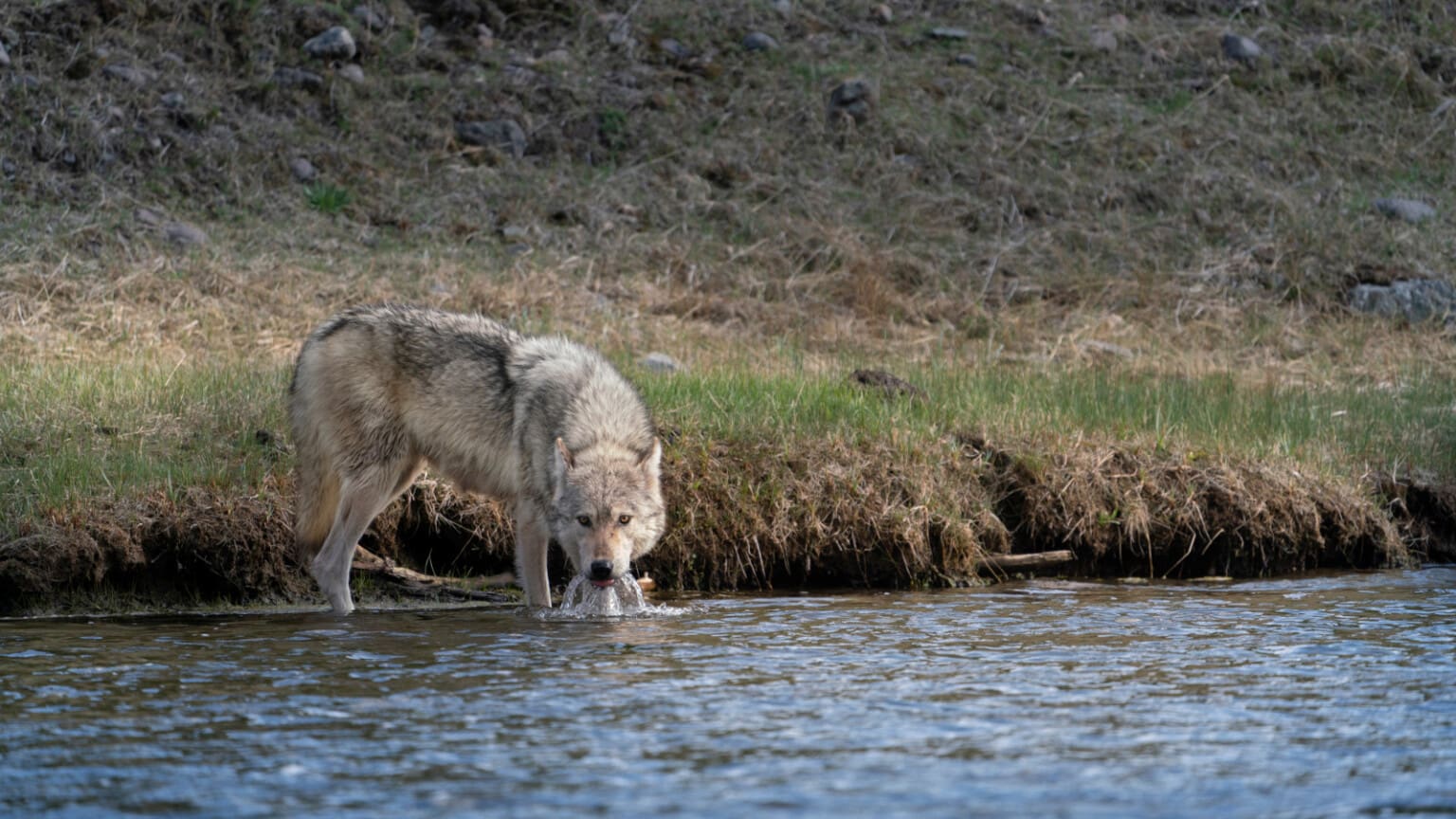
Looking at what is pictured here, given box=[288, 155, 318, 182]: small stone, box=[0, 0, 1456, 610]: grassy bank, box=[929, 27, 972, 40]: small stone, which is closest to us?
box=[0, 0, 1456, 610]: grassy bank

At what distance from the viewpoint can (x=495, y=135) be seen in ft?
51.9

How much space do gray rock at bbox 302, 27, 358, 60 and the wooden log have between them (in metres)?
10.5

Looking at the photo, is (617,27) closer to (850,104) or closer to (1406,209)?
(850,104)

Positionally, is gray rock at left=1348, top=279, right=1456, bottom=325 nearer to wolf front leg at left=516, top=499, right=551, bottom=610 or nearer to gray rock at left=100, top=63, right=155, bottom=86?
wolf front leg at left=516, top=499, right=551, bottom=610

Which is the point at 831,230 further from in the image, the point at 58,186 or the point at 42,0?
the point at 42,0

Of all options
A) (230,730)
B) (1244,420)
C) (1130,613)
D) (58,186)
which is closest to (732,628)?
(1130,613)

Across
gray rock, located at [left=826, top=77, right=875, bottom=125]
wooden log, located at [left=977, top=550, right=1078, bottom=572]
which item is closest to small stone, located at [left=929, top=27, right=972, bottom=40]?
gray rock, located at [left=826, top=77, right=875, bottom=125]

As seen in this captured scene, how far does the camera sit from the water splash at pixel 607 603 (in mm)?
6953

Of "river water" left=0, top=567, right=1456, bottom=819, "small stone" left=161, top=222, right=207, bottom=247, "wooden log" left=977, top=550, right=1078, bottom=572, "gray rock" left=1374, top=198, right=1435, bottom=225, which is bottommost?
"river water" left=0, top=567, right=1456, bottom=819

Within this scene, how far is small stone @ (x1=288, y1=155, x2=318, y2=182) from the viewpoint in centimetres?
1459

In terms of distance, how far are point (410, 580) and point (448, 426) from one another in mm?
837

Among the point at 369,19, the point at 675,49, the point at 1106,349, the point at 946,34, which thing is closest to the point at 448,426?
the point at 1106,349

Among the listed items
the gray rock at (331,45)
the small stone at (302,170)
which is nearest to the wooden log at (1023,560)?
the small stone at (302,170)

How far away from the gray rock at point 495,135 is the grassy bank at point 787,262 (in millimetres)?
108
